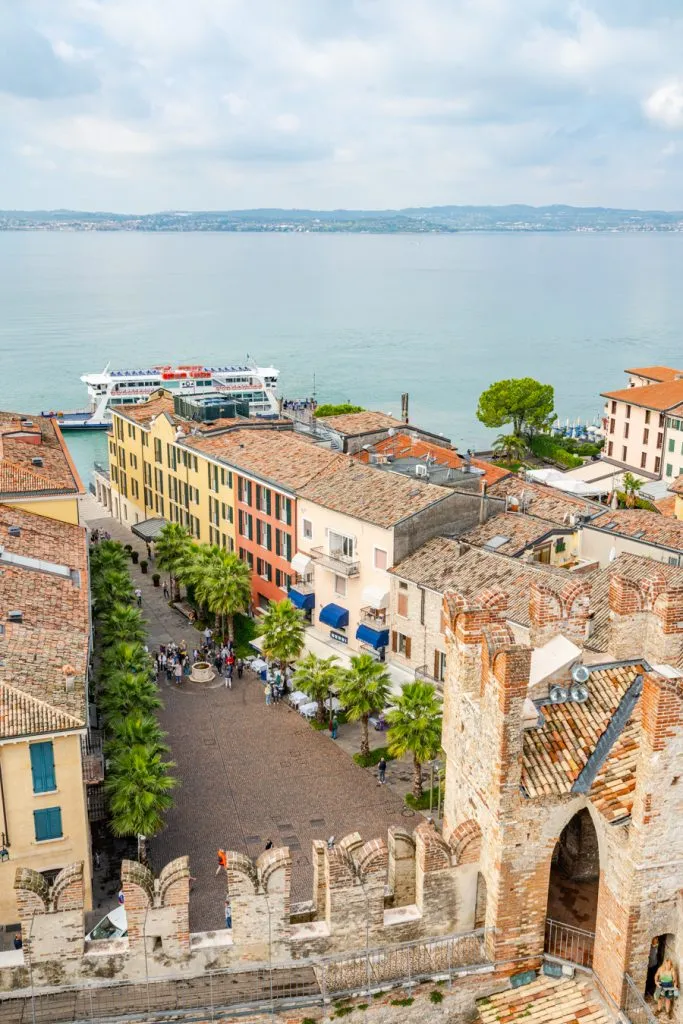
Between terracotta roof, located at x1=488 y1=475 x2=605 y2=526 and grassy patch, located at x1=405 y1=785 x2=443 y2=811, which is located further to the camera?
terracotta roof, located at x1=488 y1=475 x2=605 y2=526

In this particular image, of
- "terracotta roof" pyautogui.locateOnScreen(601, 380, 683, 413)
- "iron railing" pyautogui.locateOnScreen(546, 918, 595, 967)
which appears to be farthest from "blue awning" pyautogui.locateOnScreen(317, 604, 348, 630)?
"terracotta roof" pyautogui.locateOnScreen(601, 380, 683, 413)

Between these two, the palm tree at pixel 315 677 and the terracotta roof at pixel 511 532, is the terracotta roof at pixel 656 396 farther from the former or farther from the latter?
the palm tree at pixel 315 677

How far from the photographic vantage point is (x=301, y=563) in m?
53.1

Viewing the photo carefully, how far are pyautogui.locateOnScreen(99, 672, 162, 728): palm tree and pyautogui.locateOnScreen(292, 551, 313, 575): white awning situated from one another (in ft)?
50.5

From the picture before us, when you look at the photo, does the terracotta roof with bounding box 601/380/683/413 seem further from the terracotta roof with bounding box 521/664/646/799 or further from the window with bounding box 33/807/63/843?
the terracotta roof with bounding box 521/664/646/799

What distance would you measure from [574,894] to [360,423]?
63370mm

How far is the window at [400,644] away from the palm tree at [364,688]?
235 inches

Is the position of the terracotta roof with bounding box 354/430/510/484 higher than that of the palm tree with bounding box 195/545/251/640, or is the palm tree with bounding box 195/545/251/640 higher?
the terracotta roof with bounding box 354/430/510/484

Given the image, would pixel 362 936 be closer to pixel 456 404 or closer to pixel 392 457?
pixel 392 457

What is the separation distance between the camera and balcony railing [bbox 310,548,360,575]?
49906 mm

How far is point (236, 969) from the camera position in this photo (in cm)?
1523

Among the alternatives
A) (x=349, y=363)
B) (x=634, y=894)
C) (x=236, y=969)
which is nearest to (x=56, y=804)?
(x=236, y=969)

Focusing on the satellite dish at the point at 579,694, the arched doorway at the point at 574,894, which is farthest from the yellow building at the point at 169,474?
the satellite dish at the point at 579,694

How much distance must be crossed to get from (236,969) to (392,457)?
48652 millimetres
